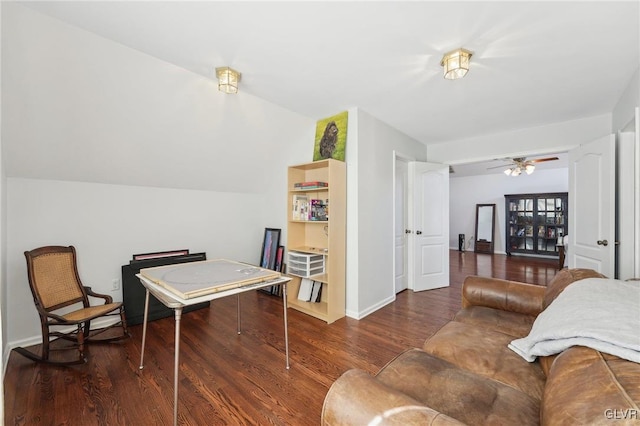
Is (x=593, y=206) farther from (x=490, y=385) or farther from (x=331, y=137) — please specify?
(x=331, y=137)

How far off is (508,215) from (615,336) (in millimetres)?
8212

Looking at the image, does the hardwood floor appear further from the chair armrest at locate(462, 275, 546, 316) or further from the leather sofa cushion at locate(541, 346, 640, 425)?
the leather sofa cushion at locate(541, 346, 640, 425)

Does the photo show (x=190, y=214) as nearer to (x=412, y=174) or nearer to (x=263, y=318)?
(x=263, y=318)

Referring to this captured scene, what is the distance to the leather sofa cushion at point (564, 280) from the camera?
1.63m

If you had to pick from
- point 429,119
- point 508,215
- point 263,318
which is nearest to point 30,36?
point 263,318

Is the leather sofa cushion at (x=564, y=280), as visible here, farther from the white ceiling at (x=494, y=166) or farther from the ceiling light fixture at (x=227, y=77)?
the white ceiling at (x=494, y=166)

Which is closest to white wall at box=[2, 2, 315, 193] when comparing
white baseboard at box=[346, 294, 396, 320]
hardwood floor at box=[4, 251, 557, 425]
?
hardwood floor at box=[4, 251, 557, 425]

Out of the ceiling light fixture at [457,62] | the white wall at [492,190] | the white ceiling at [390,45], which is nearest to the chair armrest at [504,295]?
the ceiling light fixture at [457,62]

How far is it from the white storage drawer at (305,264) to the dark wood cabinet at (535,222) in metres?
6.88

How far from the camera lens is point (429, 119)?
11.2 ft

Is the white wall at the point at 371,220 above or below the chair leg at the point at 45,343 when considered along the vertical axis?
above

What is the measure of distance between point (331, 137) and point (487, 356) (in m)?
2.64

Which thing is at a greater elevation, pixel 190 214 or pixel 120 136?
pixel 120 136

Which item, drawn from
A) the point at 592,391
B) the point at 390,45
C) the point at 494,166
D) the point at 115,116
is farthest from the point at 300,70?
the point at 494,166
